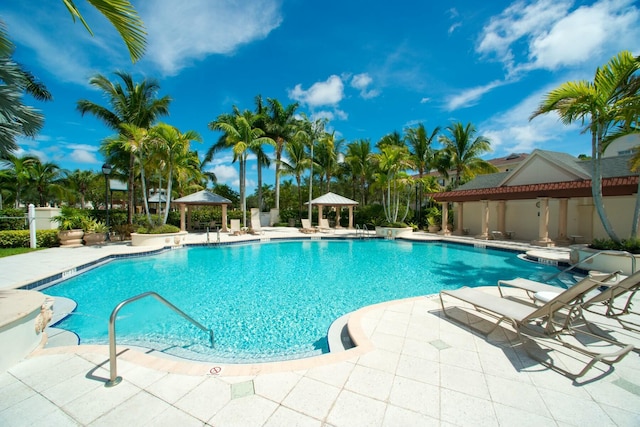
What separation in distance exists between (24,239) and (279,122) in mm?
17668

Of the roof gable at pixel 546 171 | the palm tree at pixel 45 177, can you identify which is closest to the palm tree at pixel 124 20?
the roof gable at pixel 546 171

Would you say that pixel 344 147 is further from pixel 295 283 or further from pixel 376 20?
pixel 295 283

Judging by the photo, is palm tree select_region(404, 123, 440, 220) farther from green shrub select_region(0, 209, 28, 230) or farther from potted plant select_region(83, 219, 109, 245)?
green shrub select_region(0, 209, 28, 230)

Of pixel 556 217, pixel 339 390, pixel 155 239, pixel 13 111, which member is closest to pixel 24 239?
pixel 155 239

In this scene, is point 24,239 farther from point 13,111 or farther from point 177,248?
point 13,111

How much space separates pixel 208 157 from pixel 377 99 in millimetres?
15979

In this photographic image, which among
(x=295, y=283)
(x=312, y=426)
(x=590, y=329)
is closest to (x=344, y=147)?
(x=295, y=283)

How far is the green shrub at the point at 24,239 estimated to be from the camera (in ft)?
37.5

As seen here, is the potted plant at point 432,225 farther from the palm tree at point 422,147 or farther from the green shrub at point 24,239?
the green shrub at point 24,239

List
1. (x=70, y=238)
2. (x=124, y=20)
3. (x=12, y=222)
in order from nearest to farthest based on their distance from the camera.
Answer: (x=124, y=20) < (x=70, y=238) < (x=12, y=222)

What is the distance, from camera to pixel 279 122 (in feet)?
76.0

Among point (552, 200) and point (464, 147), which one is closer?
point (552, 200)

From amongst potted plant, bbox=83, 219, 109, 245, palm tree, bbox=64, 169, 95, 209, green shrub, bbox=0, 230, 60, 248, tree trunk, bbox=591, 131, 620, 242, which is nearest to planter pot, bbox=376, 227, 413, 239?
tree trunk, bbox=591, 131, 620, 242

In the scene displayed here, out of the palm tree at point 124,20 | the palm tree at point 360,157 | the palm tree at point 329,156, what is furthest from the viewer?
the palm tree at point 360,157
